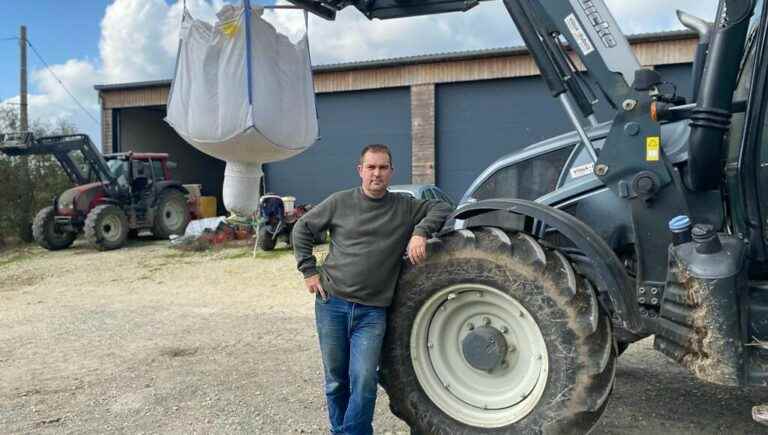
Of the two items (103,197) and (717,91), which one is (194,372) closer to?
(717,91)

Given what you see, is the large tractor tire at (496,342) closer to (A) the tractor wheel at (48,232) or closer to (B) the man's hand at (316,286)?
(B) the man's hand at (316,286)

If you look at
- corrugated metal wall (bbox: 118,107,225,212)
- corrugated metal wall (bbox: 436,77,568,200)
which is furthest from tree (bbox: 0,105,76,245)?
corrugated metal wall (bbox: 436,77,568,200)

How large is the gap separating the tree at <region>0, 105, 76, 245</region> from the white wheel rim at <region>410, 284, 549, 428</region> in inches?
617

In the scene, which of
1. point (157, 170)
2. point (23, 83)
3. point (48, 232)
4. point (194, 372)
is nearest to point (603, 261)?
point (194, 372)

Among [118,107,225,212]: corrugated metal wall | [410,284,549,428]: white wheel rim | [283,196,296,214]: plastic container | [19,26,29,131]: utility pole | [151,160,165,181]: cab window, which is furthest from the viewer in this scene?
[118,107,225,212]: corrugated metal wall

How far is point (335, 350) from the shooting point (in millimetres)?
3533

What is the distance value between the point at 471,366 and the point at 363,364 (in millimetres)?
588

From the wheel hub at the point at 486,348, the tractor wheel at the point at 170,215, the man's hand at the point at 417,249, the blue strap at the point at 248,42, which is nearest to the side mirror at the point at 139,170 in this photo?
the tractor wheel at the point at 170,215

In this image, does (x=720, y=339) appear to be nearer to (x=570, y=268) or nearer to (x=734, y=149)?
(x=570, y=268)

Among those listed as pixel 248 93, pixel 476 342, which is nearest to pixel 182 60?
pixel 248 93

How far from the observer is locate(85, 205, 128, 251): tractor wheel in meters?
14.7

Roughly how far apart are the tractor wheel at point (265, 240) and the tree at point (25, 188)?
6715 millimetres

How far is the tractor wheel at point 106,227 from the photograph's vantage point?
579 inches

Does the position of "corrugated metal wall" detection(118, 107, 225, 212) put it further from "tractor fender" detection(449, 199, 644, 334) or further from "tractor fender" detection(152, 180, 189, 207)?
"tractor fender" detection(449, 199, 644, 334)
